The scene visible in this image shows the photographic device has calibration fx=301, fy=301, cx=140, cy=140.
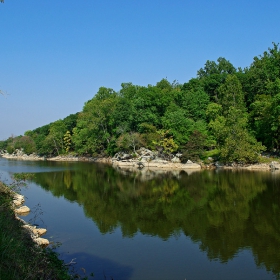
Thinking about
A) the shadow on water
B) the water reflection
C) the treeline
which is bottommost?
the shadow on water

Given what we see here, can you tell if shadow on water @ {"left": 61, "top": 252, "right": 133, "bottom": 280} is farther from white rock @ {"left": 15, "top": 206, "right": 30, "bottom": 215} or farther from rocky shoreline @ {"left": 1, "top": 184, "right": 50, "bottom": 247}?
white rock @ {"left": 15, "top": 206, "right": 30, "bottom": 215}

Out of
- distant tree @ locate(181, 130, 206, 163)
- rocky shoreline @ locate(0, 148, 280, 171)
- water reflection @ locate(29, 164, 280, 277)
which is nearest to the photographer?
water reflection @ locate(29, 164, 280, 277)

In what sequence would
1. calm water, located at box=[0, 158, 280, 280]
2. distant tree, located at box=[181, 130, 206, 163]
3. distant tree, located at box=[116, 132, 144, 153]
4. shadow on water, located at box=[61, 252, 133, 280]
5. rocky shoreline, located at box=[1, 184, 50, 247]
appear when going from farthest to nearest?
distant tree, located at box=[116, 132, 144, 153] → distant tree, located at box=[181, 130, 206, 163] → rocky shoreline, located at box=[1, 184, 50, 247] → calm water, located at box=[0, 158, 280, 280] → shadow on water, located at box=[61, 252, 133, 280]

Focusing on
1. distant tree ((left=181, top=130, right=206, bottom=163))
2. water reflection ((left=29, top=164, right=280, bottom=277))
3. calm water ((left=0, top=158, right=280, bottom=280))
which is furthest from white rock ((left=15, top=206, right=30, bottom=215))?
distant tree ((left=181, top=130, right=206, bottom=163))

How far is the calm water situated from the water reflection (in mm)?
41

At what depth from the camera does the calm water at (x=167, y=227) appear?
1106 cm

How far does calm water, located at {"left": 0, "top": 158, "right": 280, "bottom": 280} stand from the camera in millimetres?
11062

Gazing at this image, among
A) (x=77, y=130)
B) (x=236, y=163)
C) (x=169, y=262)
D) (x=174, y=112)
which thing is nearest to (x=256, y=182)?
(x=236, y=163)

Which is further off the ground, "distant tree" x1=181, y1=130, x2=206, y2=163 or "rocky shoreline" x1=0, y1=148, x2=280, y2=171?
"distant tree" x1=181, y1=130, x2=206, y2=163

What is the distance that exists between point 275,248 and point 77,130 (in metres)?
64.0

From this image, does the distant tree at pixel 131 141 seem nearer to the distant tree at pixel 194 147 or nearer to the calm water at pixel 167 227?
the distant tree at pixel 194 147

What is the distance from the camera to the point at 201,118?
170 feet

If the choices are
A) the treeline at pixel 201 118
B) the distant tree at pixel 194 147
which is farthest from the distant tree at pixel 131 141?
the distant tree at pixel 194 147

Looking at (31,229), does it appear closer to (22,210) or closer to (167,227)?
(22,210)
